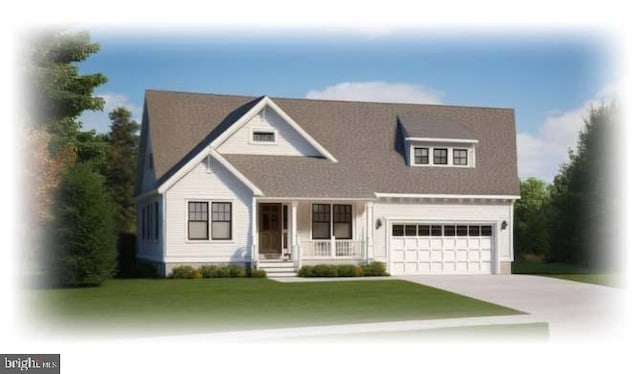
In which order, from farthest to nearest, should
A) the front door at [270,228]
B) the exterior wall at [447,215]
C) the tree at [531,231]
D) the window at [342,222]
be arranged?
the tree at [531,231], the exterior wall at [447,215], the window at [342,222], the front door at [270,228]

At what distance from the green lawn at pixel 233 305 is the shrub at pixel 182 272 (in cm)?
181

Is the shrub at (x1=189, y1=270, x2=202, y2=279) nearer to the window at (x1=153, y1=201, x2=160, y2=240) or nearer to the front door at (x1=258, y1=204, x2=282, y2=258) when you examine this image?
the window at (x1=153, y1=201, x2=160, y2=240)

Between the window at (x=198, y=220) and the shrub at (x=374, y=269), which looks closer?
the window at (x=198, y=220)

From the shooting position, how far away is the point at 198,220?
96.3 feet

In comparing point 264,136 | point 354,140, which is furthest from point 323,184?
point 354,140

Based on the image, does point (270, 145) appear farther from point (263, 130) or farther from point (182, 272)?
point (182, 272)

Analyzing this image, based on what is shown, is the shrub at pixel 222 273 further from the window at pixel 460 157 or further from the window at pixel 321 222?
the window at pixel 460 157

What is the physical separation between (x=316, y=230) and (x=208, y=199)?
465 centimetres

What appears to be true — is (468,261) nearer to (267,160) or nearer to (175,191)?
(267,160)

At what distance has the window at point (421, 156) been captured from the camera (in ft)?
112

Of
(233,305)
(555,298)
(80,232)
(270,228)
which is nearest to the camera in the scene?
(233,305)

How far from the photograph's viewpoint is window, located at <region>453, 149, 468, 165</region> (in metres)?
34.6

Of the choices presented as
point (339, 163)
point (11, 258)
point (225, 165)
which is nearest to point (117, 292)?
point (11, 258)

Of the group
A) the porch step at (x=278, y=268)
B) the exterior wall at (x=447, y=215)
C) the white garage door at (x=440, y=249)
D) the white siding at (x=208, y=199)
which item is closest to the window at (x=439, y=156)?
the exterior wall at (x=447, y=215)
